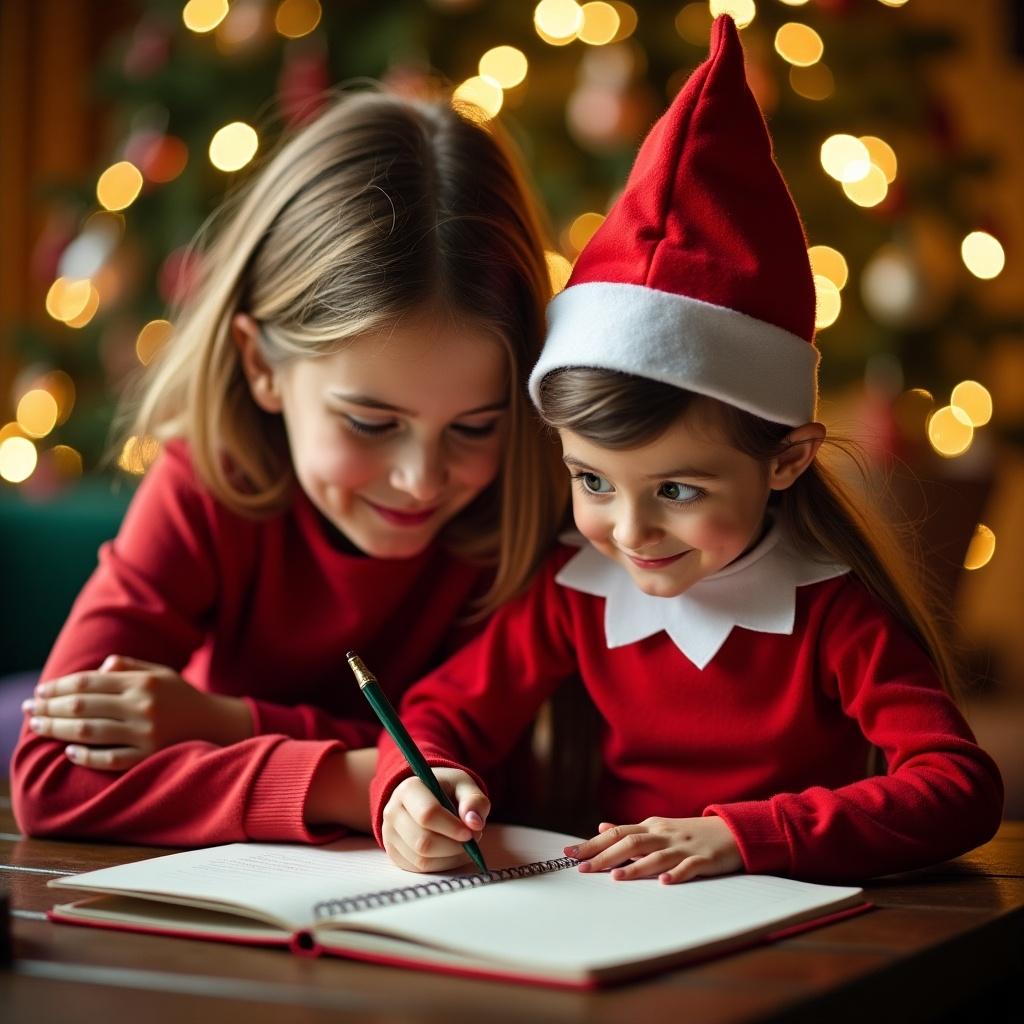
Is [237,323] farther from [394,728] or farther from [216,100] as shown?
[216,100]

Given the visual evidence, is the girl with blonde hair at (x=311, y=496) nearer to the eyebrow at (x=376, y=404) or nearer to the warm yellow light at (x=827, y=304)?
the eyebrow at (x=376, y=404)

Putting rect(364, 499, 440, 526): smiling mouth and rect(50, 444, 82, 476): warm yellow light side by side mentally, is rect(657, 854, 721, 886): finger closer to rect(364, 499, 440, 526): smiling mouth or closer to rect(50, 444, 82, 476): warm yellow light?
rect(364, 499, 440, 526): smiling mouth

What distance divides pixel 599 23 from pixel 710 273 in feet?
5.66

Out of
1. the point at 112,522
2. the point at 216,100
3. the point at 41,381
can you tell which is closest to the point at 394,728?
the point at 112,522

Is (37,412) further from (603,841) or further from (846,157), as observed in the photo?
(603,841)

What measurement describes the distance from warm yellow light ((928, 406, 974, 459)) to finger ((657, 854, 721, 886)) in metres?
2.08

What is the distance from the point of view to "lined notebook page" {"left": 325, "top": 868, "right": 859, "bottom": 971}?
Answer: 725 mm

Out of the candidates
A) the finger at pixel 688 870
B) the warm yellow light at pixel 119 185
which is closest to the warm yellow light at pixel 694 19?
the warm yellow light at pixel 119 185

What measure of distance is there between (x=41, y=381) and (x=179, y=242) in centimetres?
54

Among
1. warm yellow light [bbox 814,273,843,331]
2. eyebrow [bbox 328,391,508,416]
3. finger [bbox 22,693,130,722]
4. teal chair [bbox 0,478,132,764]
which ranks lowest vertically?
teal chair [bbox 0,478,132,764]

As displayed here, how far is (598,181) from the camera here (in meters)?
2.57

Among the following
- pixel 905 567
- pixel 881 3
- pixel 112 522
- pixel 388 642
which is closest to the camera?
pixel 905 567

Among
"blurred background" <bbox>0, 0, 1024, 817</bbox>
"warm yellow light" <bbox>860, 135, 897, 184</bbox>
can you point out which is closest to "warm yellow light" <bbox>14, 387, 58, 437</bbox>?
"blurred background" <bbox>0, 0, 1024, 817</bbox>

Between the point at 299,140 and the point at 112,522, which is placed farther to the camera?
the point at 112,522
